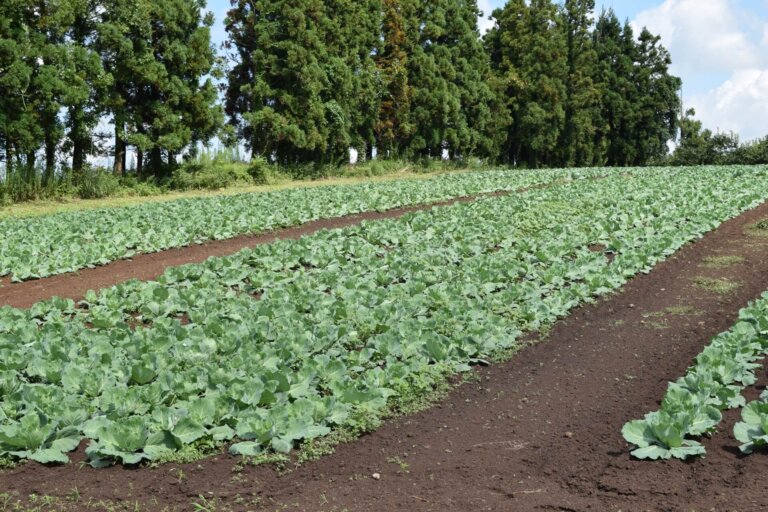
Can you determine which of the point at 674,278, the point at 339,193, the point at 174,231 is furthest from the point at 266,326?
the point at 339,193

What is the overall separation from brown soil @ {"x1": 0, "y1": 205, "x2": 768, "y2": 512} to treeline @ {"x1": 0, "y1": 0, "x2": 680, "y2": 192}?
18.7 meters

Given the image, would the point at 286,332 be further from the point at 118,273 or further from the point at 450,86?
the point at 450,86

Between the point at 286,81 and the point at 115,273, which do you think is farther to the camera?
the point at 286,81

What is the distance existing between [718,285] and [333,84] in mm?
23890

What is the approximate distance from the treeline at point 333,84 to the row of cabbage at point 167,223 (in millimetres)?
5876

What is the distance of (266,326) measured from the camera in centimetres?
717

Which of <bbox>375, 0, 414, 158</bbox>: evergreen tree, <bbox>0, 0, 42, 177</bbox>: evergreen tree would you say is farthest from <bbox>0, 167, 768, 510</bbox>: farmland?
<bbox>375, 0, 414, 158</bbox>: evergreen tree

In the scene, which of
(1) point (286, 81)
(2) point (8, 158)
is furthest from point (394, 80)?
(2) point (8, 158)

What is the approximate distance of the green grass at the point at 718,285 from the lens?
33.3 feet

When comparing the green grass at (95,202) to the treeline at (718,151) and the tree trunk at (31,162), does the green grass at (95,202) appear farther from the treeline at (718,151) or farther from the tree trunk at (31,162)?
the treeline at (718,151)

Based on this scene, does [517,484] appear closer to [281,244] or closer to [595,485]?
[595,485]

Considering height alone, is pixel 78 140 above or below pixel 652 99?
below

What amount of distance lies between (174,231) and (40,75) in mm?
9829

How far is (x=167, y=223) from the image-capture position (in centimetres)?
1569
